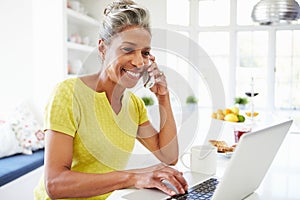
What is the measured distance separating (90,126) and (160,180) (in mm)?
315

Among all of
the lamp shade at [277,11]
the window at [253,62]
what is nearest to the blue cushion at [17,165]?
the lamp shade at [277,11]

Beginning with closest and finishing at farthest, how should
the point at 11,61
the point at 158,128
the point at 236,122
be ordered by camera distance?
the point at 158,128, the point at 236,122, the point at 11,61

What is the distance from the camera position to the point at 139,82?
124 centimetres

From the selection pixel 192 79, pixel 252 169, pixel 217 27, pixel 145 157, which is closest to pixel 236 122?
pixel 145 157

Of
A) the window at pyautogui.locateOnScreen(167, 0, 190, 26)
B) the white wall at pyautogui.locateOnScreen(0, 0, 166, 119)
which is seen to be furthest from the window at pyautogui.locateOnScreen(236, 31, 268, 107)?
the white wall at pyautogui.locateOnScreen(0, 0, 166, 119)

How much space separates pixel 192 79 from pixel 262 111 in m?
1.16

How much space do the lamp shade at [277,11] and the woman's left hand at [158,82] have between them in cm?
163

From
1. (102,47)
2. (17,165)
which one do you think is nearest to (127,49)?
(102,47)

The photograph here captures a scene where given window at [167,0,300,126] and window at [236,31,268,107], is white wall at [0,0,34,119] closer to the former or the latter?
window at [167,0,300,126]

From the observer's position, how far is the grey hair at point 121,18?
109 cm

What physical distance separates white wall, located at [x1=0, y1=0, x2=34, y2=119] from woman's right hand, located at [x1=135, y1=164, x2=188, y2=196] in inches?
102

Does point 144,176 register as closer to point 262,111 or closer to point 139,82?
point 139,82

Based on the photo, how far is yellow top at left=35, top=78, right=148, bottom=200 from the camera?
1044mm

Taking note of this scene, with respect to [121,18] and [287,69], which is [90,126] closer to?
[121,18]
